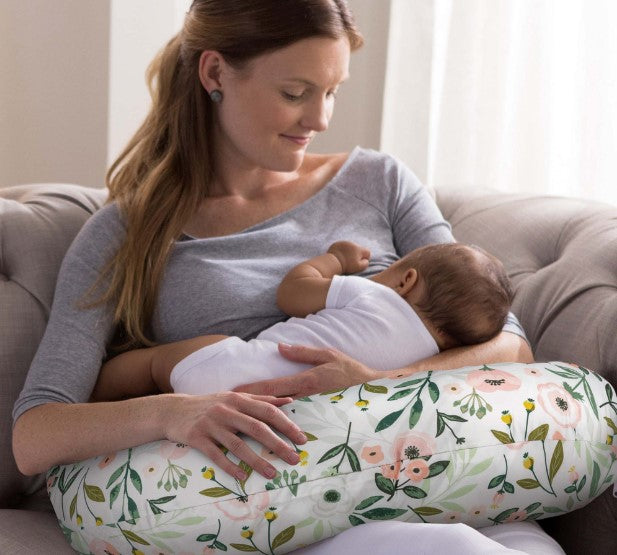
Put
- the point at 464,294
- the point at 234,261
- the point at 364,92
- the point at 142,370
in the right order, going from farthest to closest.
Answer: the point at 364,92, the point at 234,261, the point at 142,370, the point at 464,294

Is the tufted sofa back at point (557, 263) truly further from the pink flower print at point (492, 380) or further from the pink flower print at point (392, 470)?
the pink flower print at point (392, 470)

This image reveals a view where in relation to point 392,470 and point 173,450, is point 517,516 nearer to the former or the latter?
point 392,470

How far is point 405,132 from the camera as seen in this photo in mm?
2928

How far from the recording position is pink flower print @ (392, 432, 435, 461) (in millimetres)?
1248

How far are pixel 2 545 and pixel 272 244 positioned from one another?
2.21 ft

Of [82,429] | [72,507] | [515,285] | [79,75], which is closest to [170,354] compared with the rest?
[82,429]

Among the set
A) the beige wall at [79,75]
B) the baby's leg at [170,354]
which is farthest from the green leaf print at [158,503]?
the beige wall at [79,75]

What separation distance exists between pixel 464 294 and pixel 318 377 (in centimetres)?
27

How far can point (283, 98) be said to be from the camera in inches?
66.4

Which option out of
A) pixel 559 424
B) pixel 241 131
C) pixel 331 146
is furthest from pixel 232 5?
pixel 331 146

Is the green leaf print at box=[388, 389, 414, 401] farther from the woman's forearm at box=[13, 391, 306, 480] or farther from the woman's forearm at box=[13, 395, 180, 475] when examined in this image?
the woman's forearm at box=[13, 395, 180, 475]

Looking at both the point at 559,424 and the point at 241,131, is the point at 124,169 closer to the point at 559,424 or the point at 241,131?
the point at 241,131

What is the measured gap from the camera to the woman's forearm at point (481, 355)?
58.9 inches

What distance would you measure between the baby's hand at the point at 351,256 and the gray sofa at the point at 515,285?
287 mm
